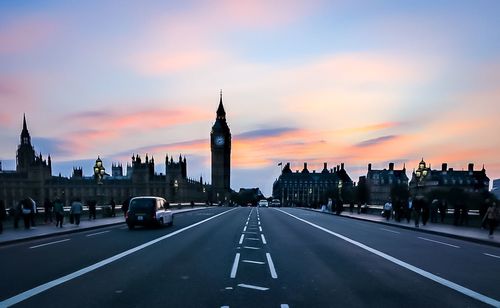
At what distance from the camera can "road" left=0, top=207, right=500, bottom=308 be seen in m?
8.14

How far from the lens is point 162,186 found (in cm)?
15525

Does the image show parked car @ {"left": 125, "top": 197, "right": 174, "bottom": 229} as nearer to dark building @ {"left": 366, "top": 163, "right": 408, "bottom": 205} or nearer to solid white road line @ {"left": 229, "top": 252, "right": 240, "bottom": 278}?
solid white road line @ {"left": 229, "top": 252, "right": 240, "bottom": 278}

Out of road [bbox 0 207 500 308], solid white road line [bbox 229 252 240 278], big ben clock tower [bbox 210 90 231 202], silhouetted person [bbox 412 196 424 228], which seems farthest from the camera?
big ben clock tower [bbox 210 90 231 202]

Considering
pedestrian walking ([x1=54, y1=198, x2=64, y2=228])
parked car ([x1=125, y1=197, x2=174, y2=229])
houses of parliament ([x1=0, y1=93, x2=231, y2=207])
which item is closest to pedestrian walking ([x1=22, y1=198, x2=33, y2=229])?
pedestrian walking ([x1=54, y1=198, x2=64, y2=228])

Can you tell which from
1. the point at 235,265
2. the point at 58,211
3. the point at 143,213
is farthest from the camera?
the point at 143,213

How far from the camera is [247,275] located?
10.6 meters

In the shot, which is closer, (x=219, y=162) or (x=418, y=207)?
(x=418, y=207)

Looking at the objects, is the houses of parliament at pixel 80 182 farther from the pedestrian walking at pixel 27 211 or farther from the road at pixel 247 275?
the road at pixel 247 275

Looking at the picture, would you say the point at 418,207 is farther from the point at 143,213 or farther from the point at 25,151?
the point at 25,151

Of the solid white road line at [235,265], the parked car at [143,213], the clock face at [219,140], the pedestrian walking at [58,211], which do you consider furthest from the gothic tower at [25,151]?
the solid white road line at [235,265]

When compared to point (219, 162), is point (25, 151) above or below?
above

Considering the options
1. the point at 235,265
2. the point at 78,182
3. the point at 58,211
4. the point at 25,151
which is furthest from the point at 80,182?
the point at 235,265

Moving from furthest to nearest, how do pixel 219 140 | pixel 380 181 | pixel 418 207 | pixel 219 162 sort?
pixel 219 140, pixel 219 162, pixel 380 181, pixel 418 207

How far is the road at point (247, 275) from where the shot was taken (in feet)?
26.7
